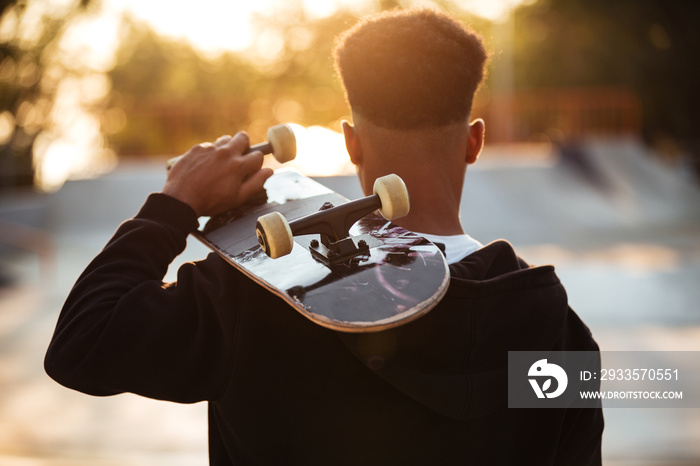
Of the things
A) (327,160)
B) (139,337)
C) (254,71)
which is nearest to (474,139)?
(139,337)

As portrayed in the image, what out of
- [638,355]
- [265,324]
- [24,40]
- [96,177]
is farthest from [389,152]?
[24,40]

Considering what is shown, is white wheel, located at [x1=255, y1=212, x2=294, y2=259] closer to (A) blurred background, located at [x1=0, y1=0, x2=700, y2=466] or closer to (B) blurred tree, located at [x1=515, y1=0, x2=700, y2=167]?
(A) blurred background, located at [x1=0, y1=0, x2=700, y2=466]

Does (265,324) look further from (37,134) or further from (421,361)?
(37,134)

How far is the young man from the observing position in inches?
48.3

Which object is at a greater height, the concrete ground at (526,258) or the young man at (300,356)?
the young man at (300,356)

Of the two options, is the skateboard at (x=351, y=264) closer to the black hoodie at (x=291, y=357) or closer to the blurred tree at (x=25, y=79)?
the black hoodie at (x=291, y=357)

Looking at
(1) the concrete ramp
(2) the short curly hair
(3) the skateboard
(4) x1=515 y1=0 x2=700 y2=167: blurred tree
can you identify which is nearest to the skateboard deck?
(3) the skateboard

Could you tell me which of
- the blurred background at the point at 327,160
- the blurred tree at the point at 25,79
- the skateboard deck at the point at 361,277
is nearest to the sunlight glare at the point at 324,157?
the blurred background at the point at 327,160

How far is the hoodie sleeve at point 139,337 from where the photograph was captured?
121 cm

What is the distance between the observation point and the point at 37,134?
1788cm

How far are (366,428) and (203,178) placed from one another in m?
0.68

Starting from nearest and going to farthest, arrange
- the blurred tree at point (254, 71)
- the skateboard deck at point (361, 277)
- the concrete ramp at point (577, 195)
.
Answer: the skateboard deck at point (361, 277) < the concrete ramp at point (577, 195) < the blurred tree at point (254, 71)

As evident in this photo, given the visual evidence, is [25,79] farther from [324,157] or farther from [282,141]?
[282,141]

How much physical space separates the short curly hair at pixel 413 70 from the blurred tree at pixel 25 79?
17.0m
